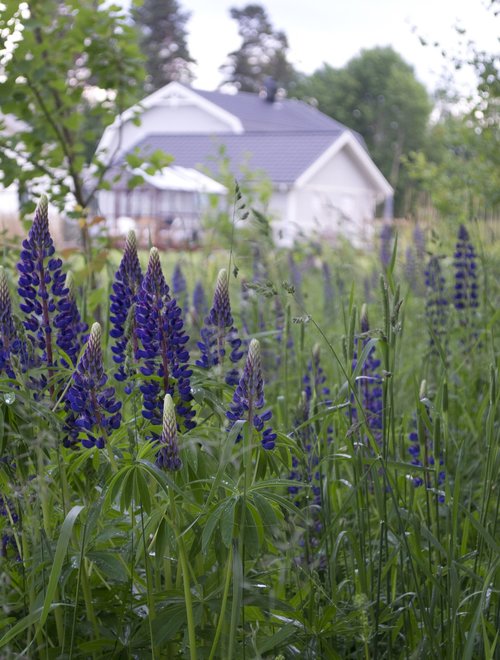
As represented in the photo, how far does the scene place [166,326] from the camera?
6.15ft

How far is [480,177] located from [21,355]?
6325 mm

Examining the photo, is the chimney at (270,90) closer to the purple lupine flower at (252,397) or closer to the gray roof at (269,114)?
the gray roof at (269,114)

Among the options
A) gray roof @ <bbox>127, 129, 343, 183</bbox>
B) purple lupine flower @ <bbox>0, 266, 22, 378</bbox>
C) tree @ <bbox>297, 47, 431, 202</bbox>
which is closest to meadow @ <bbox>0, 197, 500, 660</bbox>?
purple lupine flower @ <bbox>0, 266, 22, 378</bbox>

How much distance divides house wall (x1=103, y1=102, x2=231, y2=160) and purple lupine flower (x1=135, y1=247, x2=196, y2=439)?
4297cm

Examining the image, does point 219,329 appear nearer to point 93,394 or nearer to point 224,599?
point 93,394

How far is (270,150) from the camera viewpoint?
3956 cm

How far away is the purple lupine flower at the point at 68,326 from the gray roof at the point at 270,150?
35.0 meters

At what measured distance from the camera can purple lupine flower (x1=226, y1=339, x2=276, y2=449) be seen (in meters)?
1.69

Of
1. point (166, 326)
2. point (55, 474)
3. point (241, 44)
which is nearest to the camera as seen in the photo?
point (166, 326)

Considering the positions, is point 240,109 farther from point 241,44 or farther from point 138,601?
point 138,601

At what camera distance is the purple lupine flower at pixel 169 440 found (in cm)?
159

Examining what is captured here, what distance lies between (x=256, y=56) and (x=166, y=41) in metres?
9.33

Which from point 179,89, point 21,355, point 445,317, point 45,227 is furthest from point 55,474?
point 179,89

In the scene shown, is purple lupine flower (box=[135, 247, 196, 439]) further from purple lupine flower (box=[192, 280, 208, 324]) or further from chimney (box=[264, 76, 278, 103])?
chimney (box=[264, 76, 278, 103])
